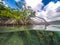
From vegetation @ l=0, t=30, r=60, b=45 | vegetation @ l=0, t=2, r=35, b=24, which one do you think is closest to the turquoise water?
vegetation @ l=0, t=30, r=60, b=45

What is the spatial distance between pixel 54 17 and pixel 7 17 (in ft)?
6.25

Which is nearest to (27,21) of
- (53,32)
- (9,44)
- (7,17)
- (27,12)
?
(27,12)

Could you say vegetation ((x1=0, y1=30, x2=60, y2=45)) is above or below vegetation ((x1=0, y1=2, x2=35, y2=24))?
below

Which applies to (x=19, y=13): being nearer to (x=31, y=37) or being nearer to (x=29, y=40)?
(x=31, y=37)

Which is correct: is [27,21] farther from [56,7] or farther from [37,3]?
[56,7]

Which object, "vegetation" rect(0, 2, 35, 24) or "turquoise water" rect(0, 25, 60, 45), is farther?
"vegetation" rect(0, 2, 35, 24)

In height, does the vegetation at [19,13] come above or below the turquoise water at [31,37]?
above

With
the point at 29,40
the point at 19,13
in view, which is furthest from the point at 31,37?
the point at 19,13

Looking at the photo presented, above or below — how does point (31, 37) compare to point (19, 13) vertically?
below

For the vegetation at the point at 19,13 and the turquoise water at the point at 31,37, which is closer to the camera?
the turquoise water at the point at 31,37

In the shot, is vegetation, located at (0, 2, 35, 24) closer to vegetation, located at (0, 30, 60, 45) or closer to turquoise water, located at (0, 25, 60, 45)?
turquoise water, located at (0, 25, 60, 45)

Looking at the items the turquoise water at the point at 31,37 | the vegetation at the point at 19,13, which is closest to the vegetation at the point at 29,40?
the turquoise water at the point at 31,37

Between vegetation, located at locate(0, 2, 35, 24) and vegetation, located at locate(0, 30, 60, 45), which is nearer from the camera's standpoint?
vegetation, located at locate(0, 30, 60, 45)

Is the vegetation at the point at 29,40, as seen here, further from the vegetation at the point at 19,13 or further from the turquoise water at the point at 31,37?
the vegetation at the point at 19,13
